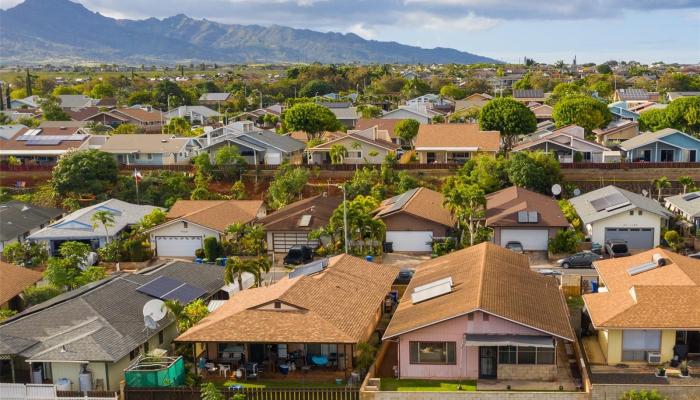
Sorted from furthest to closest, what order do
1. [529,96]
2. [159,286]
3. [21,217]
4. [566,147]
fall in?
[529,96] < [566,147] < [21,217] < [159,286]

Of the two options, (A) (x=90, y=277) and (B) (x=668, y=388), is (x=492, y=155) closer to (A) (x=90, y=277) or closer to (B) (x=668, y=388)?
(A) (x=90, y=277)

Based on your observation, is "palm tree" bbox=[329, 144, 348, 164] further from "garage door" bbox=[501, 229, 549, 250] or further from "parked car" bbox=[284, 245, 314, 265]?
"garage door" bbox=[501, 229, 549, 250]

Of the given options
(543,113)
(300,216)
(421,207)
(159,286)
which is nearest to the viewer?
(159,286)

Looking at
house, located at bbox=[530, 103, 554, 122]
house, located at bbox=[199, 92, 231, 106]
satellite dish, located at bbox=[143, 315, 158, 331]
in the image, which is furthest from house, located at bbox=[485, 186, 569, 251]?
house, located at bbox=[199, 92, 231, 106]

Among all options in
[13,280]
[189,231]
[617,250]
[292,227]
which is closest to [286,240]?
[292,227]

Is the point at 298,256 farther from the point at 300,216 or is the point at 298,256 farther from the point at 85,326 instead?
the point at 85,326

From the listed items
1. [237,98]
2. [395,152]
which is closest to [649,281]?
[395,152]

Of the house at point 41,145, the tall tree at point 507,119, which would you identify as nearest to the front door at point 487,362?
the tall tree at point 507,119
